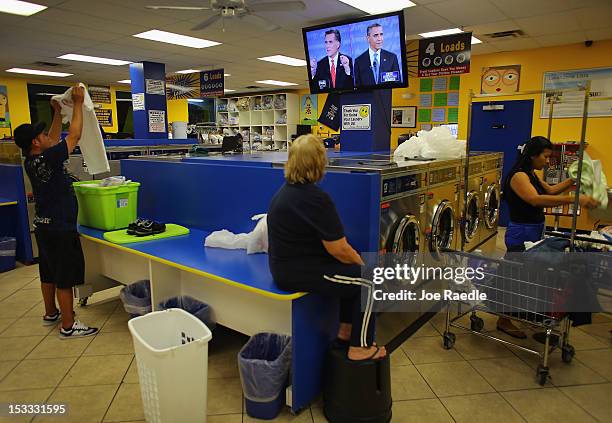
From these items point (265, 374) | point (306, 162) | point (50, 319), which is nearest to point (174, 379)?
point (265, 374)

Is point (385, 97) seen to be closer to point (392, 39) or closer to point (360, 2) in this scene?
point (392, 39)

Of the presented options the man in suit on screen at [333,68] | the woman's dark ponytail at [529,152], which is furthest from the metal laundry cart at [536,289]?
the man in suit on screen at [333,68]

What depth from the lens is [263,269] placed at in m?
2.54

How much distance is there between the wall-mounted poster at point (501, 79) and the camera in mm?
7527

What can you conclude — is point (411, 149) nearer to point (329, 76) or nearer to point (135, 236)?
point (329, 76)

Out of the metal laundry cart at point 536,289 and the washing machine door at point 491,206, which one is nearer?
the metal laundry cart at point 536,289

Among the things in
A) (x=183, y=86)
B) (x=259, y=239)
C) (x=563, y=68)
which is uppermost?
(x=183, y=86)

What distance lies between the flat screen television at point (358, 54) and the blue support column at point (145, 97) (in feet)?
16.3

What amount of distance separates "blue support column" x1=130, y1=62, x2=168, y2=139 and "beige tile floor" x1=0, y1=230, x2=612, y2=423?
5.68 m

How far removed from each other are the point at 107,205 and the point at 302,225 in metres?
2.04

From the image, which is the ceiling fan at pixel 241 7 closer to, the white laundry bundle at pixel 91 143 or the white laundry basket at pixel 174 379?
the white laundry bundle at pixel 91 143

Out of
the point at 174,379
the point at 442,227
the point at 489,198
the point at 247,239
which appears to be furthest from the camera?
the point at 489,198

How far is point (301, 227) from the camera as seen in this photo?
213 cm

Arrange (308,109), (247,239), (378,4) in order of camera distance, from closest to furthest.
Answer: (247,239)
(378,4)
(308,109)
